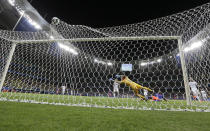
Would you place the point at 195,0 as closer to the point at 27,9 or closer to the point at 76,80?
the point at 76,80

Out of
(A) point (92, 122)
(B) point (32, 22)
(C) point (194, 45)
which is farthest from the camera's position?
(B) point (32, 22)

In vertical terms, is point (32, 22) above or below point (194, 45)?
above

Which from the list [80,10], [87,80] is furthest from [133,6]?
[87,80]

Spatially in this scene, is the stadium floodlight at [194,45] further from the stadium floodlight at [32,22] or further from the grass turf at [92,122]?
the stadium floodlight at [32,22]

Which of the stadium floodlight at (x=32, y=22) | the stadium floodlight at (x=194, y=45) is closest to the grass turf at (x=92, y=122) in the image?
the stadium floodlight at (x=194, y=45)

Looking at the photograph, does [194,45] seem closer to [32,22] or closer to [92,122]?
[92,122]

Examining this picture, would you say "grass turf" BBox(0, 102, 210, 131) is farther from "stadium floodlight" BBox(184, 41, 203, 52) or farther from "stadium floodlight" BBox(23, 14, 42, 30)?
"stadium floodlight" BBox(23, 14, 42, 30)

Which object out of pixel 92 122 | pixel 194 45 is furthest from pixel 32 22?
pixel 92 122

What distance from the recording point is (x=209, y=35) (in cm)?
313

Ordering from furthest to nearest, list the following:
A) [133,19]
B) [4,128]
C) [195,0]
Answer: [133,19], [195,0], [4,128]

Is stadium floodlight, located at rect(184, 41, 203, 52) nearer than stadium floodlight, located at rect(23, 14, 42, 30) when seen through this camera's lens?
Yes

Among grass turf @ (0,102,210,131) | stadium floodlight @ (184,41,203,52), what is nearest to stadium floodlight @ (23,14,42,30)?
grass turf @ (0,102,210,131)

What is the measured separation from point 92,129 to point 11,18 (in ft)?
43.4

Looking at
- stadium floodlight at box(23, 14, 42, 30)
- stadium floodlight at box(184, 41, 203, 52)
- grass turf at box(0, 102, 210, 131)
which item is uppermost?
stadium floodlight at box(23, 14, 42, 30)
